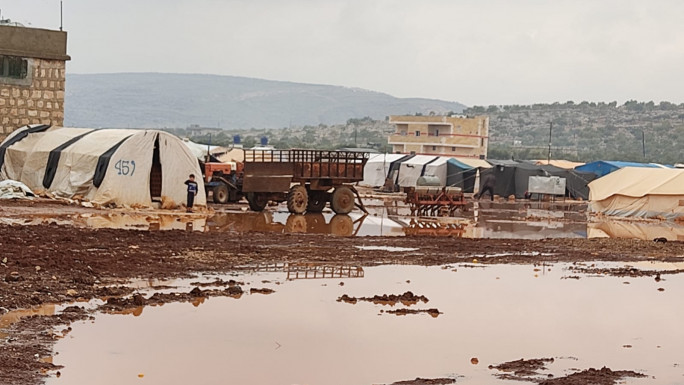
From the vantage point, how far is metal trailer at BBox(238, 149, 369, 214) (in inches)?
1351

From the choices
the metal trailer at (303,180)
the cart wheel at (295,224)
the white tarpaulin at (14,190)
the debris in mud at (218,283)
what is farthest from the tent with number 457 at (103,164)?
the debris in mud at (218,283)

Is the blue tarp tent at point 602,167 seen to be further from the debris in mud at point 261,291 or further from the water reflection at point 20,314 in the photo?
the water reflection at point 20,314

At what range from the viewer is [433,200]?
38.6 meters

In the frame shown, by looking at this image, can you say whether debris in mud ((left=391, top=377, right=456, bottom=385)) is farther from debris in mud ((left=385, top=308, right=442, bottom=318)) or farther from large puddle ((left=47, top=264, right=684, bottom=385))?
debris in mud ((left=385, top=308, right=442, bottom=318))

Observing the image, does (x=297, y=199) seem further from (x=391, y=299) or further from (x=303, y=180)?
(x=391, y=299)

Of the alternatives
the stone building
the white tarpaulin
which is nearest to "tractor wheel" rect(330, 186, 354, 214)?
the white tarpaulin

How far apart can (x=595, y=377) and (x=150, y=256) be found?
32.0ft

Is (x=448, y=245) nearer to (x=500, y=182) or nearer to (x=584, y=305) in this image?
(x=584, y=305)

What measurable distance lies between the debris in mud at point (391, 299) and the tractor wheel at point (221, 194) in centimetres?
2334

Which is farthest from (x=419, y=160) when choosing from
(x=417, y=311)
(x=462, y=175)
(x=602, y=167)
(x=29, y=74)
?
(x=417, y=311)

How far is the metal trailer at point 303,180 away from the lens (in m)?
34.3

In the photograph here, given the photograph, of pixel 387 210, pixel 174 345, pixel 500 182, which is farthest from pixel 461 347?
pixel 500 182

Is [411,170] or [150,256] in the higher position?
[411,170]

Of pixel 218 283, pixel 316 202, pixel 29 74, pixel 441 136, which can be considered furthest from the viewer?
pixel 441 136
